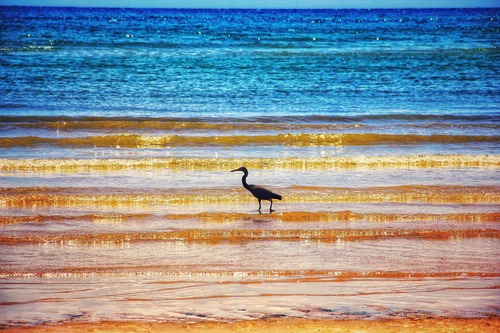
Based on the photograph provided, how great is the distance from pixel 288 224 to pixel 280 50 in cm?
2678

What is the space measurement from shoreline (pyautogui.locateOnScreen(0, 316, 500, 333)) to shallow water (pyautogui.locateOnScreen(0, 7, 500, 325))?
140 mm

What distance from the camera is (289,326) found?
534 centimetres

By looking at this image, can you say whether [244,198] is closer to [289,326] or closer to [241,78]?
[289,326]

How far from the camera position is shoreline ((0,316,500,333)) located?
5266 millimetres

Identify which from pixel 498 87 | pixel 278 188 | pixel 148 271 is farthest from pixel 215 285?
pixel 498 87

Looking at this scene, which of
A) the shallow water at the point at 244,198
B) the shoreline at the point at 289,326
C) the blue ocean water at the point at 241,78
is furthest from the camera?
the blue ocean water at the point at 241,78

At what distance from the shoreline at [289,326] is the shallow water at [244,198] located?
0.46 ft

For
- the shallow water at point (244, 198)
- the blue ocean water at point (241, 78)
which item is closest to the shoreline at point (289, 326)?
the shallow water at point (244, 198)

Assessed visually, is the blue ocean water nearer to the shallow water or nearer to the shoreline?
the shallow water

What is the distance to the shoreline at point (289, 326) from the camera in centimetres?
527

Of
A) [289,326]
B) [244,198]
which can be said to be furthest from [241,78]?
[289,326]

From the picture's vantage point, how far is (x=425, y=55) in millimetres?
31984

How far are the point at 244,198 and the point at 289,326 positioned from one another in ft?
16.1

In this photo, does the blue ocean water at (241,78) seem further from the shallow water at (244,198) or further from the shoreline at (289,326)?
the shoreline at (289,326)
